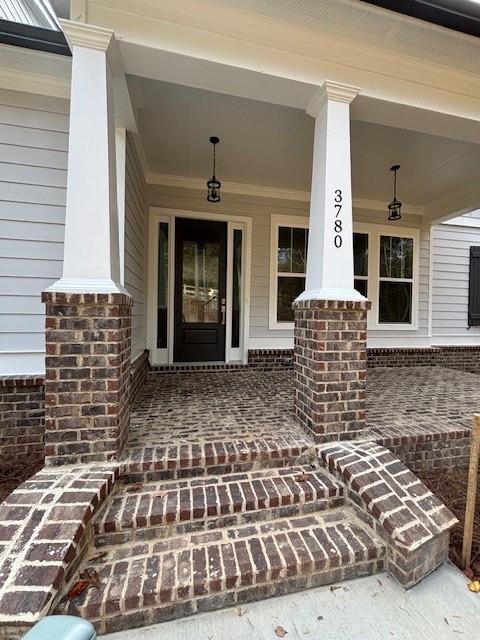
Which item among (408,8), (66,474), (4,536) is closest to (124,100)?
(408,8)

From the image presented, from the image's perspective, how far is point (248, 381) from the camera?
402 cm

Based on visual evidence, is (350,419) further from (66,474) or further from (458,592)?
(66,474)

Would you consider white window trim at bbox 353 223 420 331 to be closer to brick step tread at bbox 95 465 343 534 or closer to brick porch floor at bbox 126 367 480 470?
brick porch floor at bbox 126 367 480 470

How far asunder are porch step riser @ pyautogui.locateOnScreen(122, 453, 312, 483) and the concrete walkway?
0.68 m

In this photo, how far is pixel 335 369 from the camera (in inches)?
87.2

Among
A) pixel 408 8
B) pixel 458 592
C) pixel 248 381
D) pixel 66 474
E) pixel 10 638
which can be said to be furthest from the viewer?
pixel 248 381

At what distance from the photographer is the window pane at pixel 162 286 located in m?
4.60

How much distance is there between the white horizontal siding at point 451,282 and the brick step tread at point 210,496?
17.1ft

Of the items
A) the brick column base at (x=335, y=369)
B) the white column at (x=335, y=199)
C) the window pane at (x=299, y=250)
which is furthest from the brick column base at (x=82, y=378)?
the window pane at (x=299, y=250)

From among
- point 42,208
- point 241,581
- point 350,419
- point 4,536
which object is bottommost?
point 241,581

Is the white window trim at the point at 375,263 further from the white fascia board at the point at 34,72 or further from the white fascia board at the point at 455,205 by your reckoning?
the white fascia board at the point at 34,72

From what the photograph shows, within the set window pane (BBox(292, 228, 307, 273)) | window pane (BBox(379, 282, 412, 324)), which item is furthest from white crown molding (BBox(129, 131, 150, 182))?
window pane (BBox(379, 282, 412, 324))

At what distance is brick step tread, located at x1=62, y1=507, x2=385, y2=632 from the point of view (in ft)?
4.15

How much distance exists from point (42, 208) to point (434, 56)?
340 cm
